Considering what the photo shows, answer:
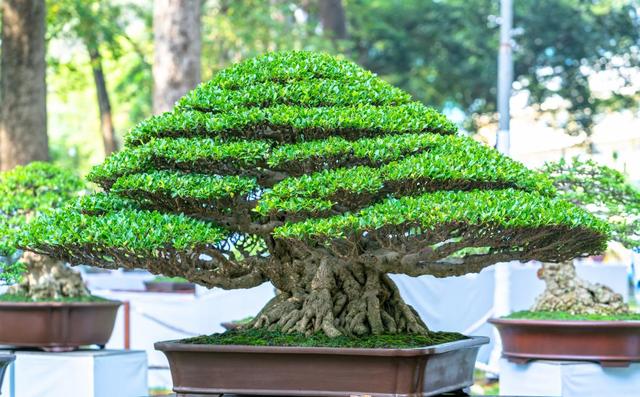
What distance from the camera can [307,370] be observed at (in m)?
4.30

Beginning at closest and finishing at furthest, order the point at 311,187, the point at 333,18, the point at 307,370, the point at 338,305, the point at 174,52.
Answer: the point at 311,187 < the point at 307,370 < the point at 338,305 < the point at 174,52 < the point at 333,18

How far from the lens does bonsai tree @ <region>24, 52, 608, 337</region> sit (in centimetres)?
416

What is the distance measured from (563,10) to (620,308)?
17075 mm

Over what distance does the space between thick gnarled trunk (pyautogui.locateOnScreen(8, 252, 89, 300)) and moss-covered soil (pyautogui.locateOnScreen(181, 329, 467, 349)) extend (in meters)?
2.68

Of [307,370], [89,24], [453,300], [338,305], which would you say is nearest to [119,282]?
[89,24]

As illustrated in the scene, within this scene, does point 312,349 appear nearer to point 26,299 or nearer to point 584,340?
point 584,340

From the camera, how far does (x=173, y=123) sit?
14.8 feet

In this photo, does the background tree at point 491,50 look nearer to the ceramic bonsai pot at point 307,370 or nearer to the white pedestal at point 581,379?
the white pedestal at point 581,379

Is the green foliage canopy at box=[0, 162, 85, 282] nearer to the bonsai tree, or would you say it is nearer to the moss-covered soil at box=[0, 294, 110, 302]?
the moss-covered soil at box=[0, 294, 110, 302]

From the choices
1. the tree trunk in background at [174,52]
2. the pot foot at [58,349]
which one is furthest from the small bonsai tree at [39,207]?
the tree trunk in background at [174,52]

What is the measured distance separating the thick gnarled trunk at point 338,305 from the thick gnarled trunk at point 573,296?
218cm

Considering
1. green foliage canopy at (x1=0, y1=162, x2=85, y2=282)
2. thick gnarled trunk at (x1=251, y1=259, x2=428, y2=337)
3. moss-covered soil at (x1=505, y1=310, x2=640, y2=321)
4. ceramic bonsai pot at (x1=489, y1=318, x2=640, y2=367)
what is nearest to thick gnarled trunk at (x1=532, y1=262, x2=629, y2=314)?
moss-covered soil at (x1=505, y1=310, x2=640, y2=321)

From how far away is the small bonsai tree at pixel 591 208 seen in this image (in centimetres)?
671

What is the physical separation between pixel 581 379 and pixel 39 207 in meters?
3.72
